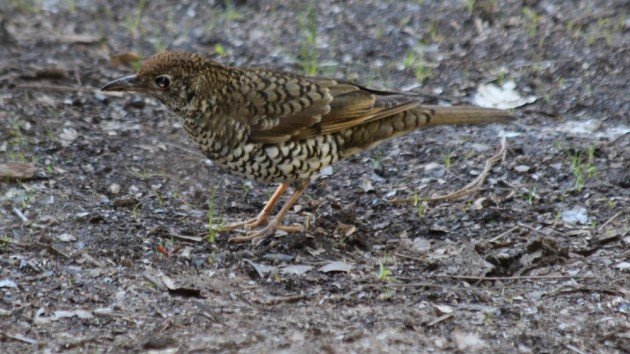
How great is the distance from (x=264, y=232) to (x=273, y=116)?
682mm

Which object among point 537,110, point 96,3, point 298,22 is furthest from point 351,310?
point 96,3

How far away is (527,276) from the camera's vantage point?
5148 mm

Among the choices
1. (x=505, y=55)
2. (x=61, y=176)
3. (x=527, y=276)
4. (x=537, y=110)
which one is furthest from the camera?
(x=505, y=55)

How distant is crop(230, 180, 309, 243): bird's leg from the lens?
5707mm

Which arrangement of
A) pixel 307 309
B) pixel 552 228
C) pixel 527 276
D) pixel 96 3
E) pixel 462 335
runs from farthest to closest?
pixel 96 3, pixel 552 228, pixel 527 276, pixel 307 309, pixel 462 335

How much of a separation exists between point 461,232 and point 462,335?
50.4 inches

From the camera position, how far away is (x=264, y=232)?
573 centimetres

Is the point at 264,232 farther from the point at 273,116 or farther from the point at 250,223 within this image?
the point at 273,116

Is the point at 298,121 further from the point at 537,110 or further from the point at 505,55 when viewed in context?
the point at 505,55

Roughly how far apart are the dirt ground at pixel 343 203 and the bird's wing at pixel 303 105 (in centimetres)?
57

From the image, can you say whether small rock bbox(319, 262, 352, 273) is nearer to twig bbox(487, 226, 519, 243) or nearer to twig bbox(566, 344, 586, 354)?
twig bbox(487, 226, 519, 243)

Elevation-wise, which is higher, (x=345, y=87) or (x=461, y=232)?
(x=345, y=87)

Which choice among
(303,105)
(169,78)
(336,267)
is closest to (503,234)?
(336,267)

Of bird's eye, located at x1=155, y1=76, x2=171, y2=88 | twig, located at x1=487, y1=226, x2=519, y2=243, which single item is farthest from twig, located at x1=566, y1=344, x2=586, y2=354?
bird's eye, located at x1=155, y1=76, x2=171, y2=88
